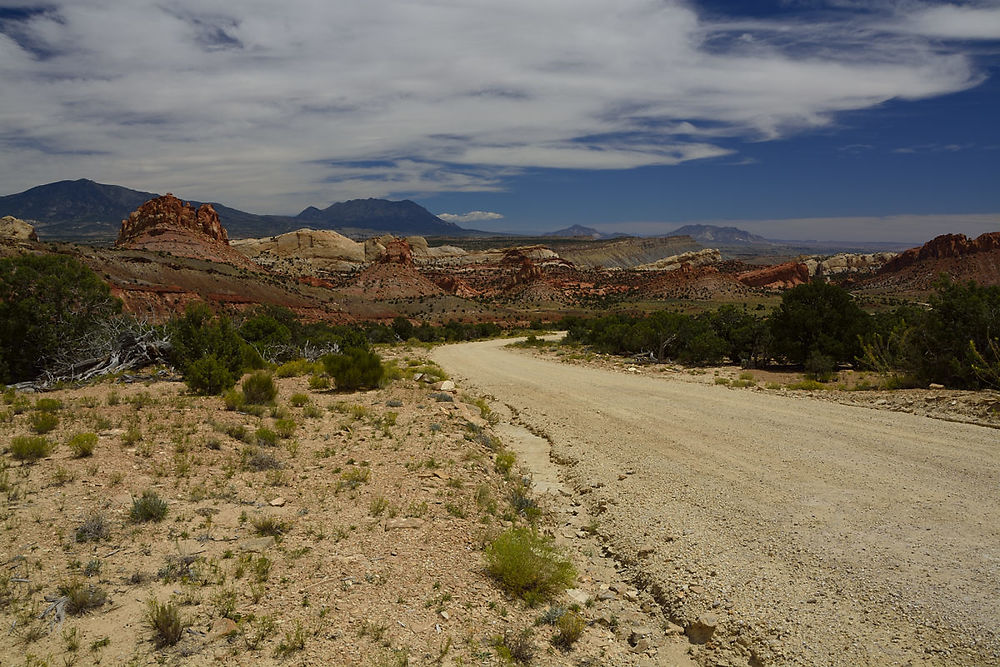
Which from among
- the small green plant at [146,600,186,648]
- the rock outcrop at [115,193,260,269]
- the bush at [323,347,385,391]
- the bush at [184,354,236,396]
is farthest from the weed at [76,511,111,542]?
the rock outcrop at [115,193,260,269]

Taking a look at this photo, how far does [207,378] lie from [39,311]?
671 centimetres

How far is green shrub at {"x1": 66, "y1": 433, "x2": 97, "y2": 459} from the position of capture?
7.14 m

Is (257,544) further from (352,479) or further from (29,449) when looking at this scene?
(29,449)

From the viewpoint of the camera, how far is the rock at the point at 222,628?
4.35 metres

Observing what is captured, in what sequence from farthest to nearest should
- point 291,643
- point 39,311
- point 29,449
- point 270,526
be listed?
point 39,311, point 29,449, point 270,526, point 291,643

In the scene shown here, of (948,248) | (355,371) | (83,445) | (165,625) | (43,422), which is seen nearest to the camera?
(165,625)

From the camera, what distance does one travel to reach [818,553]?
5.89 m

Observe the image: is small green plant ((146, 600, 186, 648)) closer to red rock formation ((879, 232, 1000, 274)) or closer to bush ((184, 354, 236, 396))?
bush ((184, 354, 236, 396))

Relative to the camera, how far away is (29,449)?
6.90m

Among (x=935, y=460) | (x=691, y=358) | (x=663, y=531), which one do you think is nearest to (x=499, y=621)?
(x=663, y=531)

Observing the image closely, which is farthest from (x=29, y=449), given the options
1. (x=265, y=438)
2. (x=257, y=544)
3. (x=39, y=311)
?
(x=39, y=311)

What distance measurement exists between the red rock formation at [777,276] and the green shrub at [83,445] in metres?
129

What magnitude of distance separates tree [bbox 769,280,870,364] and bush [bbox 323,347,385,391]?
15250mm

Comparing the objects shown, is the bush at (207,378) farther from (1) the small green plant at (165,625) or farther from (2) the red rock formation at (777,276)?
(2) the red rock formation at (777,276)
